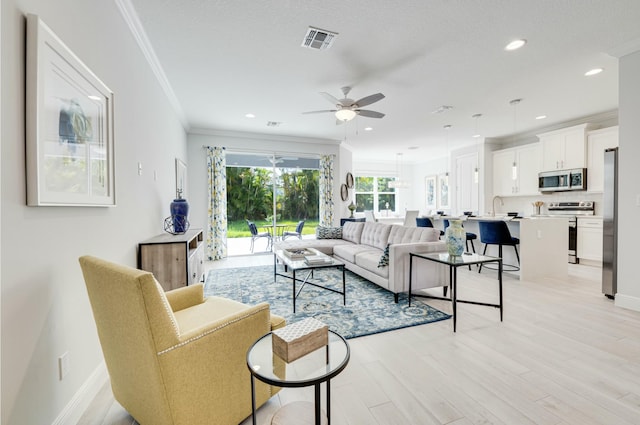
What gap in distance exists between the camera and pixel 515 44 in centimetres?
286

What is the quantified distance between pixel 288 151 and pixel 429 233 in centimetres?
419

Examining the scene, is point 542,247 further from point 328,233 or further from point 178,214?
point 178,214

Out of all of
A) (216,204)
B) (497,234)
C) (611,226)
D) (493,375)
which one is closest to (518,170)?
(497,234)

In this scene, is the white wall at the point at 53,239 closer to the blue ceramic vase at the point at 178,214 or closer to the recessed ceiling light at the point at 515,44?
the blue ceramic vase at the point at 178,214

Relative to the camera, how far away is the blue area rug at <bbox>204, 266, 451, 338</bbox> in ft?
8.80

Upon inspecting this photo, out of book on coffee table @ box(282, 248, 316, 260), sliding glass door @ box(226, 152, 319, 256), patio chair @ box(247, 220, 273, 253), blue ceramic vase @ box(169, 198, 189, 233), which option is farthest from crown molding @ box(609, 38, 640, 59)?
patio chair @ box(247, 220, 273, 253)

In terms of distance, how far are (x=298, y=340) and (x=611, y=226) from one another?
161 inches

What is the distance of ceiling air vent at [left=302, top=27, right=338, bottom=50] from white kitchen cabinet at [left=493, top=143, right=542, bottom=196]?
205 inches

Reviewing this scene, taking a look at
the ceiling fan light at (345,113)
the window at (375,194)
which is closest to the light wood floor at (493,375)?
the ceiling fan light at (345,113)

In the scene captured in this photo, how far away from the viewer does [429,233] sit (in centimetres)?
348

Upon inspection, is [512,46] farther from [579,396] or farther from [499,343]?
[579,396]

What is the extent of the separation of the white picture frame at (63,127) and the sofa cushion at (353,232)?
3790 millimetres

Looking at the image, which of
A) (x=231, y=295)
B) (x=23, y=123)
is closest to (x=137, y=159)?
(x=23, y=123)

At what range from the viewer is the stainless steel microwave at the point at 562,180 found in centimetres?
528
